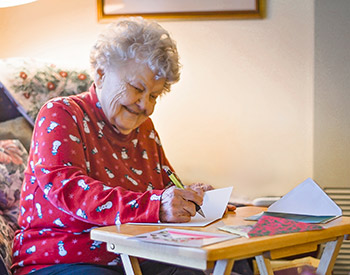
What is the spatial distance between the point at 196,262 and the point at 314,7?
6.29ft

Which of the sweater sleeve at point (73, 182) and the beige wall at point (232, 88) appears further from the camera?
the beige wall at point (232, 88)

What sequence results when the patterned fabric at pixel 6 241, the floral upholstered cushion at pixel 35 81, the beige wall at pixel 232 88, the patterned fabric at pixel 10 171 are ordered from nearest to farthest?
the patterned fabric at pixel 6 241 → the patterned fabric at pixel 10 171 → the floral upholstered cushion at pixel 35 81 → the beige wall at pixel 232 88

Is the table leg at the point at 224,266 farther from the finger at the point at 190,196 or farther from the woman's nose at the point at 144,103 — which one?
the woman's nose at the point at 144,103

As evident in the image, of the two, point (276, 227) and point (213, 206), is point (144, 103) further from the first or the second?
point (276, 227)

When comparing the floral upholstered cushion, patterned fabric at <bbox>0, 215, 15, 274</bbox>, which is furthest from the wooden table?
the floral upholstered cushion

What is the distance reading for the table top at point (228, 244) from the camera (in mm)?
1016

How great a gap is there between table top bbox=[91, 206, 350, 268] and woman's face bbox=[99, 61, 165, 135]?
0.47m

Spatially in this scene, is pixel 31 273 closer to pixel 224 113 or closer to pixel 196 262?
pixel 196 262

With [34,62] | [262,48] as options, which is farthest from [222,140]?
[34,62]

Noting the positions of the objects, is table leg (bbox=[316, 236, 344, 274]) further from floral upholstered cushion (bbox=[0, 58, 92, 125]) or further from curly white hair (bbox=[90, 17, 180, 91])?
floral upholstered cushion (bbox=[0, 58, 92, 125])

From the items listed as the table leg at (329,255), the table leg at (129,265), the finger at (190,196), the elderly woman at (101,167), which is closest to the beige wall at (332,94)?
the elderly woman at (101,167)

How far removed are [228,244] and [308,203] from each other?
433mm

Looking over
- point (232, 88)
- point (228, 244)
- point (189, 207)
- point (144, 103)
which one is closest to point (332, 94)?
point (232, 88)

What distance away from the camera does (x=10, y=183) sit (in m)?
1.82
